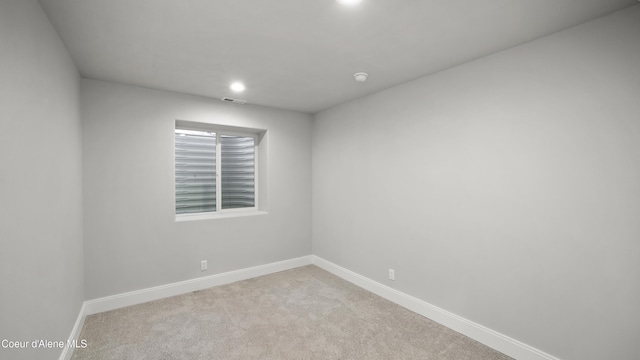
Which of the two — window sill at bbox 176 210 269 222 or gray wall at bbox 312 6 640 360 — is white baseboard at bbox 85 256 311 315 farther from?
gray wall at bbox 312 6 640 360

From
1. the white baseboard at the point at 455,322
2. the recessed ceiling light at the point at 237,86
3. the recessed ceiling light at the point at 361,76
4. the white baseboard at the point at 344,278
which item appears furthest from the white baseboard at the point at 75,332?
the recessed ceiling light at the point at 361,76

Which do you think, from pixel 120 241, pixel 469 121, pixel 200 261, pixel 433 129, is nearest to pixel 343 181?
pixel 433 129

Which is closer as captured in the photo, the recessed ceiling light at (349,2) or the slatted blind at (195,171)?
the recessed ceiling light at (349,2)

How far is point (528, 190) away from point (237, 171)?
3.54 meters

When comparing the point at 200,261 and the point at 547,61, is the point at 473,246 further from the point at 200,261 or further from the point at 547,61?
the point at 200,261

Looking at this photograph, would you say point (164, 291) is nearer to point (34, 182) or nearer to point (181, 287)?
point (181, 287)

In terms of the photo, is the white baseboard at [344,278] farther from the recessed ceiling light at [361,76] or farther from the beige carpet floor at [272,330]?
the recessed ceiling light at [361,76]

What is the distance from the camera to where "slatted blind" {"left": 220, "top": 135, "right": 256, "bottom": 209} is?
407 centimetres

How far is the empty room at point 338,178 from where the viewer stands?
1.69 meters

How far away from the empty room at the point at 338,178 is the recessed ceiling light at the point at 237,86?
0.16 metres

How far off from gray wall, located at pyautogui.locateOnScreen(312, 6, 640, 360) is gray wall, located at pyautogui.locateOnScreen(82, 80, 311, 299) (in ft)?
6.27

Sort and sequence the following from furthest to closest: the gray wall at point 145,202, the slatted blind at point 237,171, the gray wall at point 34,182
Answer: the slatted blind at point 237,171 < the gray wall at point 145,202 < the gray wall at point 34,182

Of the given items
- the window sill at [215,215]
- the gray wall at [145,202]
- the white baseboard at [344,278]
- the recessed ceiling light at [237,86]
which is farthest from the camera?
the window sill at [215,215]

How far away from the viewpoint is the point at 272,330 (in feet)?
8.42
